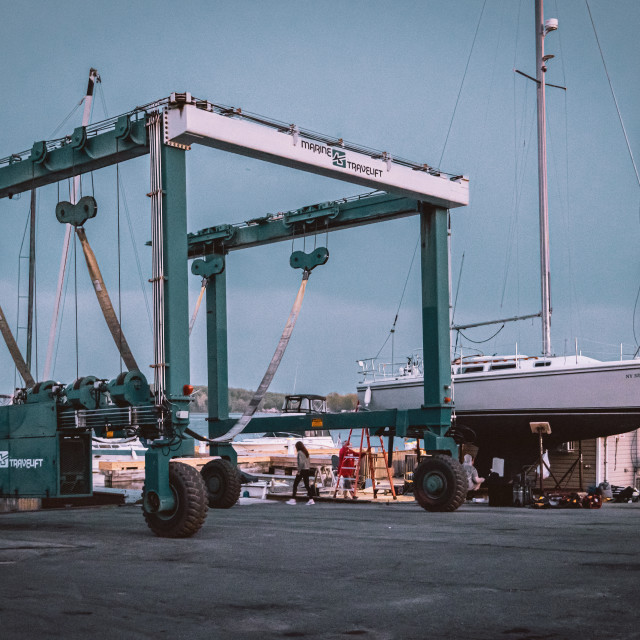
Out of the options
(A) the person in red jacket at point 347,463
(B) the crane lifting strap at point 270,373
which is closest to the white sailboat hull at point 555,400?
(A) the person in red jacket at point 347,463

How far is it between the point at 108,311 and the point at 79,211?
1942 millimetres

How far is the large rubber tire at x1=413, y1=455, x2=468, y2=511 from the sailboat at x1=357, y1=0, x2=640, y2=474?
246 inches

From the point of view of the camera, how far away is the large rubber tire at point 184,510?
42.2 feet

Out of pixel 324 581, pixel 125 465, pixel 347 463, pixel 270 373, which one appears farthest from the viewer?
pixel 125 465

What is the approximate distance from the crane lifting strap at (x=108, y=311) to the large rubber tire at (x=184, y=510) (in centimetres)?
263

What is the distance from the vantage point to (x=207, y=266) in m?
22.6

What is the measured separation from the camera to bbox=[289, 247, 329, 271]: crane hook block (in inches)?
773

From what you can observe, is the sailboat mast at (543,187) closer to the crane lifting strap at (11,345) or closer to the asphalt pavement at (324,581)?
the asphalt pavement at (324,581)

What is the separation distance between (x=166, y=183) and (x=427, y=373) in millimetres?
8223

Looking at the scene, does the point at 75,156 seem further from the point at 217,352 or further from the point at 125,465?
the point at 125,465

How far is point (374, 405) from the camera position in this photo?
109 ft

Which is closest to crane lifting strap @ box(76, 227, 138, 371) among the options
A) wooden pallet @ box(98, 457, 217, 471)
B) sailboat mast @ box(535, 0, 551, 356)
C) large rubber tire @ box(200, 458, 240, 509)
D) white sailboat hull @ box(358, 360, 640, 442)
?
large rubber tire @ box(200, 458, 240, 509)

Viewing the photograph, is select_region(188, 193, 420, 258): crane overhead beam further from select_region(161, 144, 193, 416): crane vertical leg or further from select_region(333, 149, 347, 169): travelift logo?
select_region(161, 144, 193, 416): crane vertical leg

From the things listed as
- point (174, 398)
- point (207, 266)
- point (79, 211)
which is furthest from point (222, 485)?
point (79, 211)
